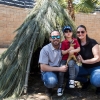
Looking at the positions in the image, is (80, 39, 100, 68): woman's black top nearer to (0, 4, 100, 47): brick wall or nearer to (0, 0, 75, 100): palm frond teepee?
(0, 0, 75, 100): palm frond teepee

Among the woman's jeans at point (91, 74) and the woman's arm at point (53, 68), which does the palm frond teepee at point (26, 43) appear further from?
the woman's jeans at point (91, 74)

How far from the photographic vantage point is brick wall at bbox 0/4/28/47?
1378 centimetres

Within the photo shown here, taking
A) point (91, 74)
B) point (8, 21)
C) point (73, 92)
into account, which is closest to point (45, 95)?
point (73, 92)

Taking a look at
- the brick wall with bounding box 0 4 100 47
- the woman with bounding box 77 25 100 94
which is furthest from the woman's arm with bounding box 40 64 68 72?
the brick wall with bounding box 0 4 100 47

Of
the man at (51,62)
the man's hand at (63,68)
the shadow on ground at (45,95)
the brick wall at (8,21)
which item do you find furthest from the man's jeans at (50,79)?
the brick wall at (8,21)

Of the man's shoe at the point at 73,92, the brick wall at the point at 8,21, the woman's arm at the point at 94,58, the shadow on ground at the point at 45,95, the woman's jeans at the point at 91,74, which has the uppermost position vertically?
the brick wall at the point at 8,21

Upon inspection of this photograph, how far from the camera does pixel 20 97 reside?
450 centimetres

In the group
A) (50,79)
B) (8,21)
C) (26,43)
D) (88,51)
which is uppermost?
(8,21)

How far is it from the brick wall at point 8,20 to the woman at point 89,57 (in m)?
9.64

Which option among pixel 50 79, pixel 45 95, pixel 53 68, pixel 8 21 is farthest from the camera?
pixel 8 21

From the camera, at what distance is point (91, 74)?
4.45m

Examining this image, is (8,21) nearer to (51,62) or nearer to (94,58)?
(51,62)

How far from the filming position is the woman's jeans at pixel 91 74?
14.0 feet

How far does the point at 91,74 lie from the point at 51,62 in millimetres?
790
